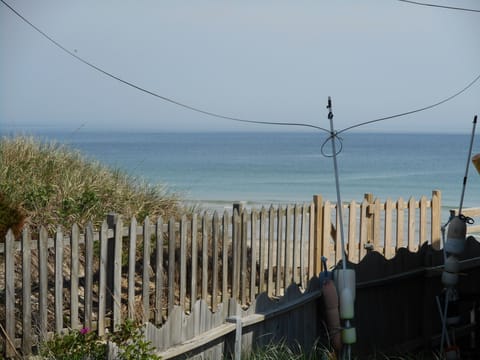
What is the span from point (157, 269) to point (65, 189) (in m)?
3.13

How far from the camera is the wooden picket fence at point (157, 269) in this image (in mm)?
6906

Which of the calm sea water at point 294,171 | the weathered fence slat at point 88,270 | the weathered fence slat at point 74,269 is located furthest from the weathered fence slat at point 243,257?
the calm sea water at point 294,171

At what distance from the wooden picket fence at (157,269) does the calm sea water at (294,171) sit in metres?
20.0

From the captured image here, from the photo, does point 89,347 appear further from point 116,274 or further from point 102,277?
point 116,274

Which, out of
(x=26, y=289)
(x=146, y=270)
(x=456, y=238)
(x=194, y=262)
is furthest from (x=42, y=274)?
(x=456, y=238)

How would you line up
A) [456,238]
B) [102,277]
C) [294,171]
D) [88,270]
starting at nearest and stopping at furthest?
[88,270]
[102,277]
[456,238]
[294,171]

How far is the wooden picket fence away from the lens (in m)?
6.91

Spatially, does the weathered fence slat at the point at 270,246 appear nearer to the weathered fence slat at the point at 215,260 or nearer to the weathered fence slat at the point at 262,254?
the weathered fence slat at the point at 262,254

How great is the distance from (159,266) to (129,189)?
4160 mm

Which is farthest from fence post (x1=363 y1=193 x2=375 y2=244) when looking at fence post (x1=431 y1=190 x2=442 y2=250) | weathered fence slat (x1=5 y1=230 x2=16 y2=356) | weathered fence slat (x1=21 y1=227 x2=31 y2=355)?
weathered fence slat (x1=5 y1=230 x2=16 y2=356)

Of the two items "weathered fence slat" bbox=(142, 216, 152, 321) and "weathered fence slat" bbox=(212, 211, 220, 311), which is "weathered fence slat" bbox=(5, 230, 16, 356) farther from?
"weathered fence slat" bbox=(212, 211, 220, 311)

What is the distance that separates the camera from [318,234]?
9867mm

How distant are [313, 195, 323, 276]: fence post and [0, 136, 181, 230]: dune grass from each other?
2.19 metres

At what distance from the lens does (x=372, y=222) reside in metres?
10.7
